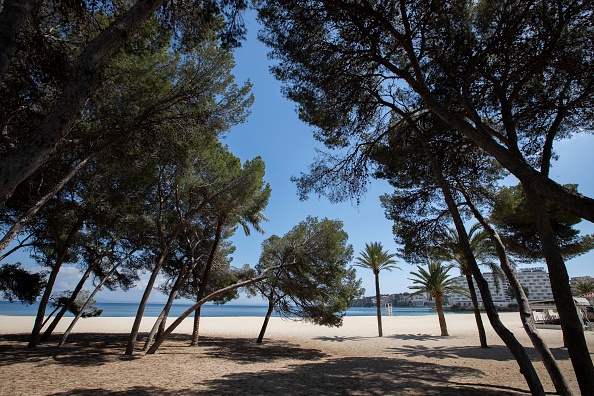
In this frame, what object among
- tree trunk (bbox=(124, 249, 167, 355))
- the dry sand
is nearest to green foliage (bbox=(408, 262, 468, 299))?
the dry sand

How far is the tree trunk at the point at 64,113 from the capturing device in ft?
9.87

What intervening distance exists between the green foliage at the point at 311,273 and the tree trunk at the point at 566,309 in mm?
7048

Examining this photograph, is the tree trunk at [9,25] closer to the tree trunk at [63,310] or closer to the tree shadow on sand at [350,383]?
the tree shadow on sand at [350,383]

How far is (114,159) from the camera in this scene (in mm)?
8133

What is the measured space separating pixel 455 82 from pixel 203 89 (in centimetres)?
620

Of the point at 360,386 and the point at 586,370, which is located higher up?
the point at 586,370

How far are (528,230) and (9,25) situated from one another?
1433 cm

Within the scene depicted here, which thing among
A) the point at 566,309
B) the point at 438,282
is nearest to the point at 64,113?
the point at 566,309

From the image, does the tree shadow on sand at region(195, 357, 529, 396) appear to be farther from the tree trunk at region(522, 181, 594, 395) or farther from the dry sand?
the tree trunk at region(522, 181, 594, 395)

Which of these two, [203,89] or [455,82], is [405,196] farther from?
[203,89]

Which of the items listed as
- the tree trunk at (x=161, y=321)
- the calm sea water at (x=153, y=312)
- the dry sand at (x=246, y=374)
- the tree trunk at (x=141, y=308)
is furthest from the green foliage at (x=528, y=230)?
the calm sea water at (x=153, y=312)

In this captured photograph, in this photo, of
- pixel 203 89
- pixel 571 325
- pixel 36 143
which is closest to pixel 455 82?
pixel 571 325

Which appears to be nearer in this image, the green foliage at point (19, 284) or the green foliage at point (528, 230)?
the green foliage at point (528, 230)

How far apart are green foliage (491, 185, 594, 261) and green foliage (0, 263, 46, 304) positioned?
17433 mm
